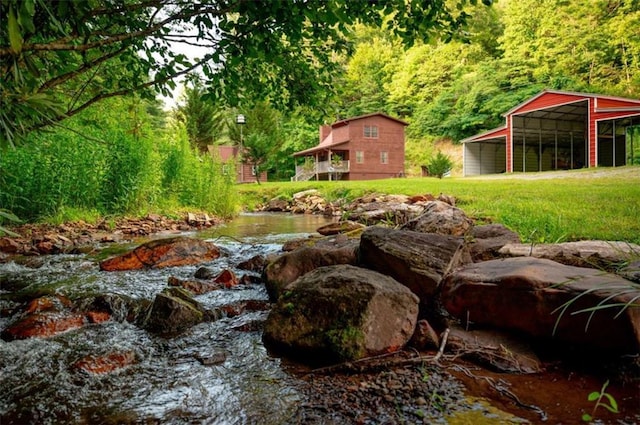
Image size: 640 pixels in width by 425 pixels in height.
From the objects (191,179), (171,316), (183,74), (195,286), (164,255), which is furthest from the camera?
(191,179)

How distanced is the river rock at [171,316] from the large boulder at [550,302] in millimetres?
→ 2095

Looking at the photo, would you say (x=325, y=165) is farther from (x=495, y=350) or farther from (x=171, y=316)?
(x=495, y=350)

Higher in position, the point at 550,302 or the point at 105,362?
the point at 550,302

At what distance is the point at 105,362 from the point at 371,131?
2997 centimetres

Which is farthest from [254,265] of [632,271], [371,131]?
[371,131]

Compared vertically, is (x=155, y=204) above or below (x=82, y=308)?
above

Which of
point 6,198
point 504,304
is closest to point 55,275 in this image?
point 6,198

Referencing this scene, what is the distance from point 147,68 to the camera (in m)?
3.25

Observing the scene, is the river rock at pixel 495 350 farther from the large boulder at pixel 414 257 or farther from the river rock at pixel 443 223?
the river rock at pixel 443 223

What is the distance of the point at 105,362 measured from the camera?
249 centimetres

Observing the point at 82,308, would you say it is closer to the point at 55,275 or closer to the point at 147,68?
the point at 55,275

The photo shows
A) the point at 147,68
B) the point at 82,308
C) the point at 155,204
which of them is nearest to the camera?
the point at 147,68

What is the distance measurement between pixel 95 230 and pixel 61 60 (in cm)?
600

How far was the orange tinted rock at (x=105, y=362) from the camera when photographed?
2420 millimetres
